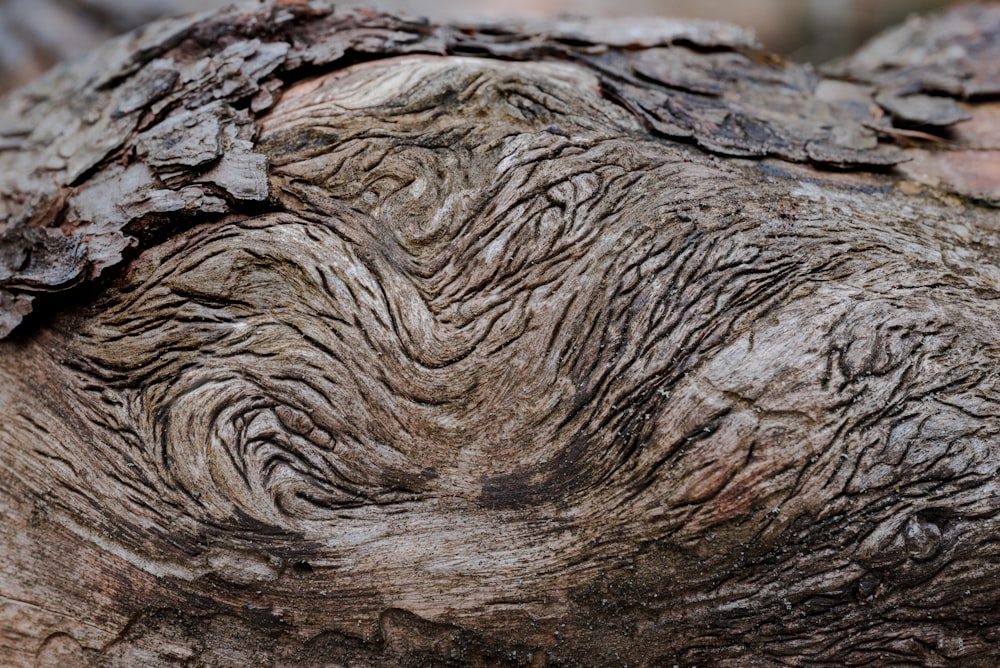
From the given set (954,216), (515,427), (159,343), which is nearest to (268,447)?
(159,343)

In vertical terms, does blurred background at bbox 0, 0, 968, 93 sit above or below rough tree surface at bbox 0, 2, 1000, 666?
above

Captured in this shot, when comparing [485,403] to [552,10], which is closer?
[485,403]

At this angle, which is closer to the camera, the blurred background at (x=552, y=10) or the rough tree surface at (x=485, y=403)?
the rough tree surface at (x=485, y=403)

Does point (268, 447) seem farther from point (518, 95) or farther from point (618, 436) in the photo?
point (518, 95)

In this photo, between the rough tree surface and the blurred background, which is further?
the blurred background

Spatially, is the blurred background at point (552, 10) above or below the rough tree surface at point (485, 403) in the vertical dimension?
above
